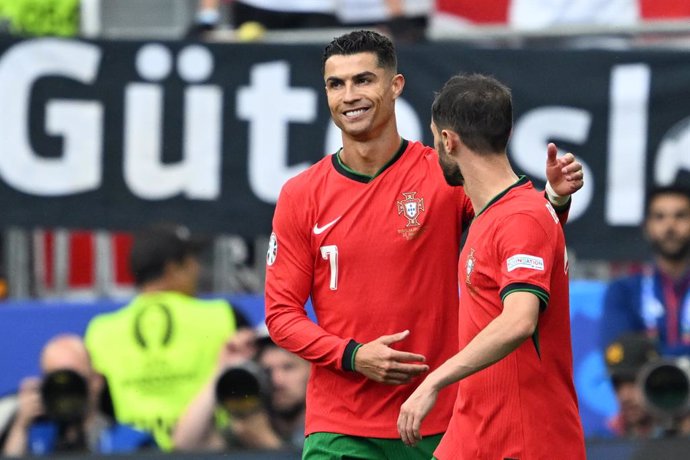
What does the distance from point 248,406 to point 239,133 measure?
1.83 m

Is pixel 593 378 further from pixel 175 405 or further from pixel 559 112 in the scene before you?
pixel 175 405

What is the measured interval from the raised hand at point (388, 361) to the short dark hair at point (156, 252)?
305cm

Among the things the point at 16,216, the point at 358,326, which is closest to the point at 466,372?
the point at 358,326

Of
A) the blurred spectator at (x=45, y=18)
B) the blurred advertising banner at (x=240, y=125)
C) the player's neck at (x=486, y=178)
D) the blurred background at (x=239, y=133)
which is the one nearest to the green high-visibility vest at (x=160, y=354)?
the blurred background at (x=239, y=133)

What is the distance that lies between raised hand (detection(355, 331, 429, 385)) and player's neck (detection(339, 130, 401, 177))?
0.69 m

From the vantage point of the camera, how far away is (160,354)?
8.14 m

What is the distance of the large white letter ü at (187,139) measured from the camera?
347 inches

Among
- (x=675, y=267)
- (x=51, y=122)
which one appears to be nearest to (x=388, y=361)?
(x=675, y=267)

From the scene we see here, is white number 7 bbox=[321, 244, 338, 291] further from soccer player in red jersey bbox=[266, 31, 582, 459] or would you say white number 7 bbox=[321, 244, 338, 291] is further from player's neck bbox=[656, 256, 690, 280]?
player's neck bbox=[656, 256, 690, 280]

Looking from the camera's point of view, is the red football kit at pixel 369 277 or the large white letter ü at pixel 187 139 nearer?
the red football kit at pixel 369 277

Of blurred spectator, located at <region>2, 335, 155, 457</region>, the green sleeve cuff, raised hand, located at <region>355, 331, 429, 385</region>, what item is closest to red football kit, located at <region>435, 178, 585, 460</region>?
raised hand, located at <region>355, 331, 429, 385</region>

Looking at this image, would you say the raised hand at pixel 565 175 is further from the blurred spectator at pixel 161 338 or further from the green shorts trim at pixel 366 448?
the blurred spectator at pixel 161 338

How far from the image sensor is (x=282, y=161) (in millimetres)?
8805

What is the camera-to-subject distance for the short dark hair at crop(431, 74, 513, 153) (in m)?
4.82
